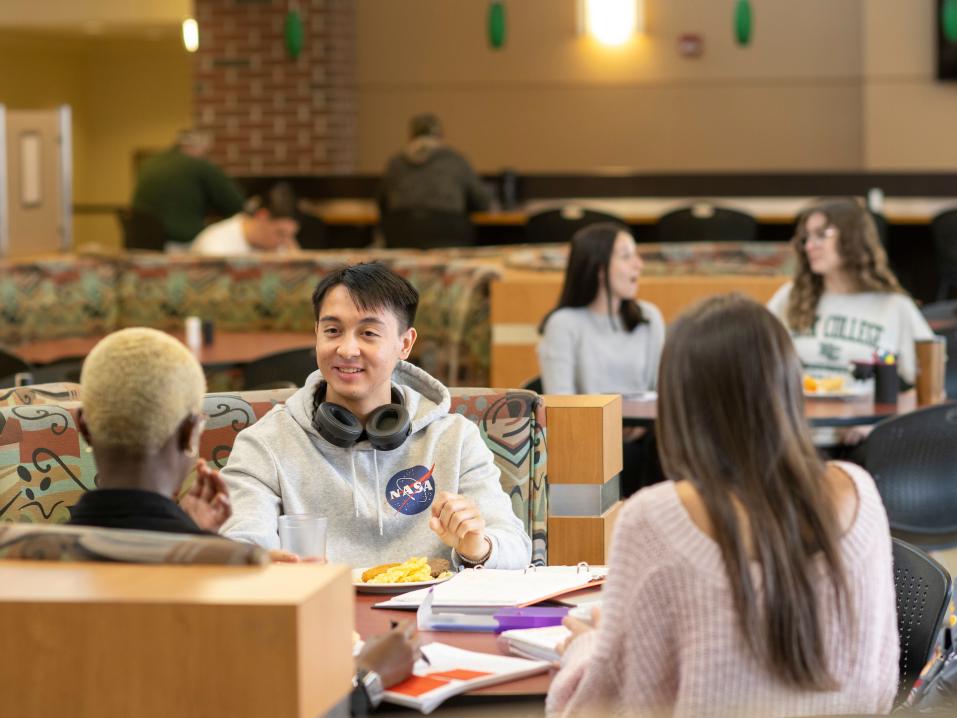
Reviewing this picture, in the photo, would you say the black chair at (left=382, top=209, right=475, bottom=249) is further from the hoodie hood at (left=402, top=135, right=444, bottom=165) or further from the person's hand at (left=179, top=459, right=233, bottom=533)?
the person's hand at (left=179, top=459, right=233, bottom=533)

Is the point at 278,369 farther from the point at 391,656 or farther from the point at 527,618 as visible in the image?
Answer: the point at 391,656

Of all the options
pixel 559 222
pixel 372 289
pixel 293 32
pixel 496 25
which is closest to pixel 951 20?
pixel 559 222

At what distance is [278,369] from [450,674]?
297 centimetres

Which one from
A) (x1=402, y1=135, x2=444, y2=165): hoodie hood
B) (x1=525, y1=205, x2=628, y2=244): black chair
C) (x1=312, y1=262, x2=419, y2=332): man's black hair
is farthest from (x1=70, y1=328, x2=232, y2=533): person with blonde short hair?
(x1=402, y1=135, x2=444, y2=165): hoodie hood

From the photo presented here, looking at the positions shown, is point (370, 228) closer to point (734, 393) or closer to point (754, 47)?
point (754, 47)

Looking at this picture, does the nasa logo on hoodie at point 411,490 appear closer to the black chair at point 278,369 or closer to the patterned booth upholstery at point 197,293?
the black chair at point 278,369

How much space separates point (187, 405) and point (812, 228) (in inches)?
134

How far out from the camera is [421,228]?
8336mm

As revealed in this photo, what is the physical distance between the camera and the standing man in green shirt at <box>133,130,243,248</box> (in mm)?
8078

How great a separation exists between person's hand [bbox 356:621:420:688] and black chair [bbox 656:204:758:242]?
7.25 m

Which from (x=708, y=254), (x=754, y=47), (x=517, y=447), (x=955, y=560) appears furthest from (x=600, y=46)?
(x=517, y=447)

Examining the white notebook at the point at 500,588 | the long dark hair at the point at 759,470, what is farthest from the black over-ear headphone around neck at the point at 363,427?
the long dark hair at the point at 759,470

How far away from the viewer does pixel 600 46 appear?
436 inches

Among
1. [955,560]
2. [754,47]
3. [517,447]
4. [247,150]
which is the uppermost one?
[754,47]
